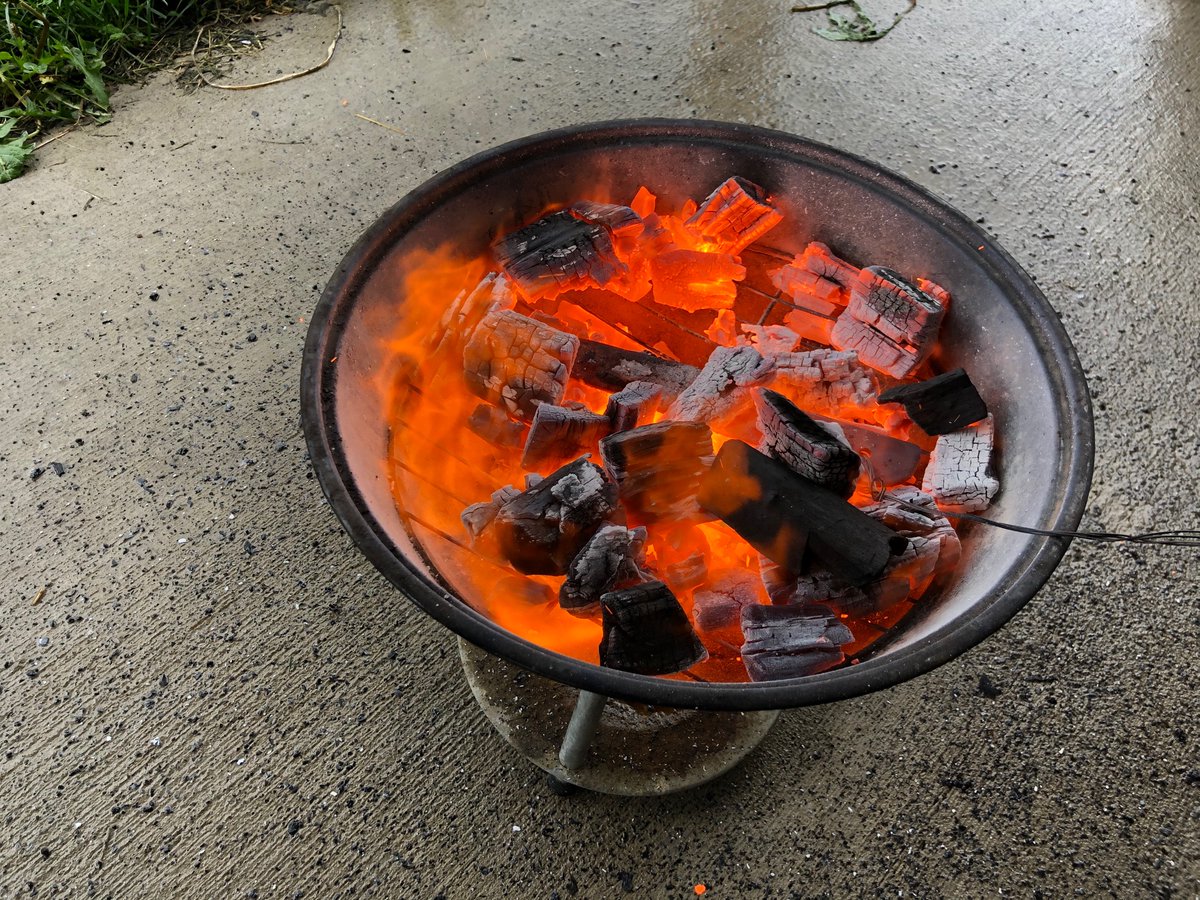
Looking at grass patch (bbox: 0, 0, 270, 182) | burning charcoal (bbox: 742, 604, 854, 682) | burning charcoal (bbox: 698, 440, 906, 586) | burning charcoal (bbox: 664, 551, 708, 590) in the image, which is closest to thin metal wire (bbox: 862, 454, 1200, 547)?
burning charcoal (bbox: 698, 440, 906, 586)

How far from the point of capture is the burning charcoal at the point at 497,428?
66.9 inches

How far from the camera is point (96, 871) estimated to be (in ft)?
5.59

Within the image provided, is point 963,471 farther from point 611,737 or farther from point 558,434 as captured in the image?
point 611,737

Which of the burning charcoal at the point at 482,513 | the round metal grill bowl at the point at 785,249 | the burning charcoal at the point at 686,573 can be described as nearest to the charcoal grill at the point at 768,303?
the round metal grill bowl at the point at 785,249

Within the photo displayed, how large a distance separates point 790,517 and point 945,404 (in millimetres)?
473

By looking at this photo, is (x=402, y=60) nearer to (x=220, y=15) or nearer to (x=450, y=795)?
(x=220, y=15)

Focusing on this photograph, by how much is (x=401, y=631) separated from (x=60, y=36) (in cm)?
312

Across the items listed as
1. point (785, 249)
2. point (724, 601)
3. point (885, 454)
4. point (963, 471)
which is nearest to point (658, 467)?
point (724, 601)

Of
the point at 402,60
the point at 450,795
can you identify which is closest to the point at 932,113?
the point at 402,60

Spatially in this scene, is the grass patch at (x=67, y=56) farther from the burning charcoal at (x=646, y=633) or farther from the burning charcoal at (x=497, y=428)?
the burning charcoal at (x=646, y=633)

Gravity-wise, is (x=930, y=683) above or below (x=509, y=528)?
below

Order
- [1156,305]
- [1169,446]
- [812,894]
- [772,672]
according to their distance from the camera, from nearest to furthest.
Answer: [772,672] < [812,894] < [1169,446] < [1156,305]

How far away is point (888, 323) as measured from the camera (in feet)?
5.93

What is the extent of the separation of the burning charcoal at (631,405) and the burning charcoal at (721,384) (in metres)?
0.05
